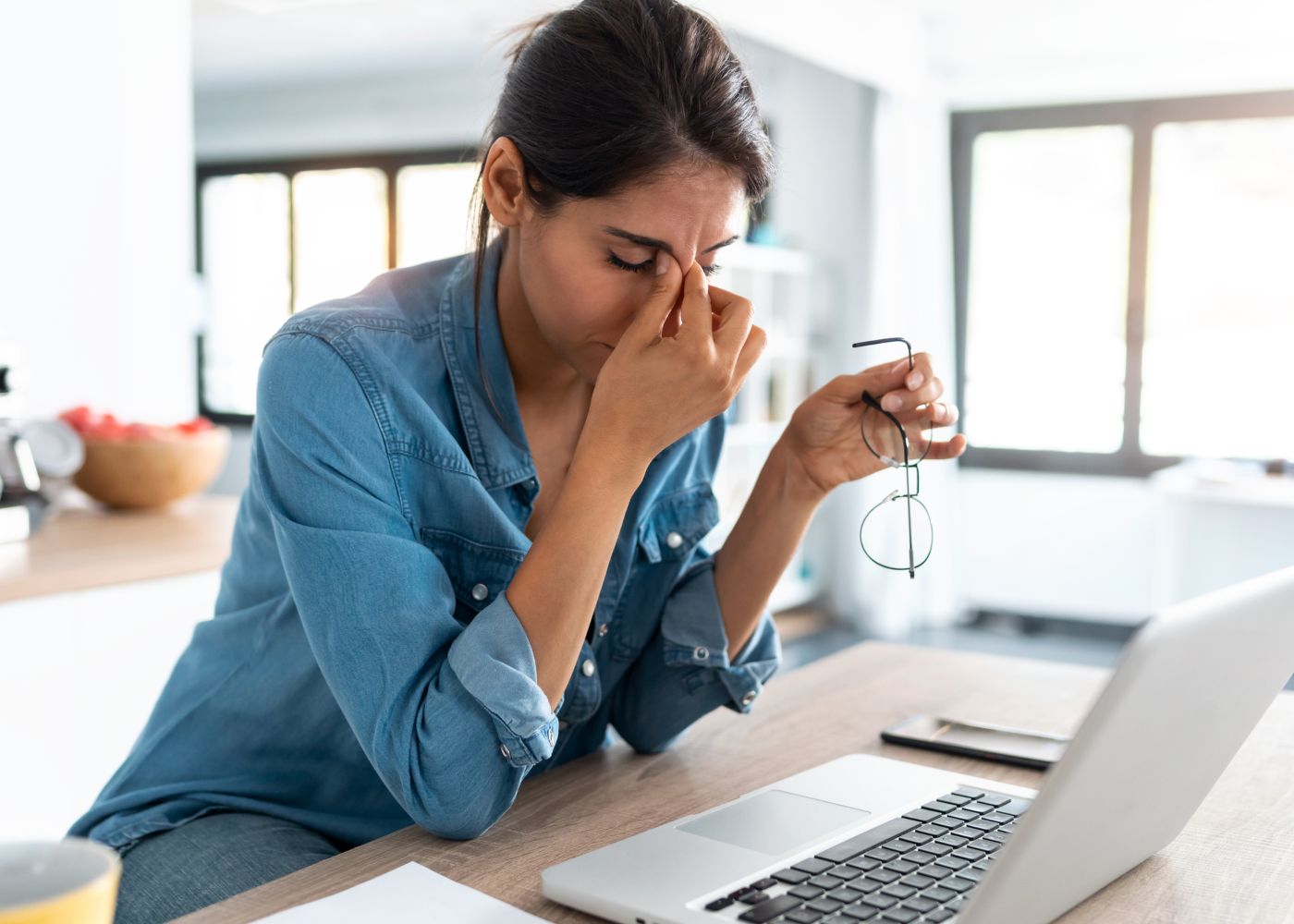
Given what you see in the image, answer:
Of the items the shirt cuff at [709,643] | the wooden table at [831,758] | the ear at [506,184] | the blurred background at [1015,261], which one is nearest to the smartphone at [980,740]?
the wooden table at [831,758]

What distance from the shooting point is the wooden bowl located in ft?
7.68

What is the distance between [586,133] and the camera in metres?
1.00

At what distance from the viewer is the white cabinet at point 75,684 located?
1791 millimetres

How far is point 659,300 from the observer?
1015 mm

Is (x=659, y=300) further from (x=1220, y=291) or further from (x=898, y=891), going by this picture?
(x=1220, y=291)

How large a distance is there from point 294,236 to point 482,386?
6.05 meters

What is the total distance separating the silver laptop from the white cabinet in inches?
50.9

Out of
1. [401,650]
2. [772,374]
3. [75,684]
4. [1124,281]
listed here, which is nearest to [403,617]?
[401,650]

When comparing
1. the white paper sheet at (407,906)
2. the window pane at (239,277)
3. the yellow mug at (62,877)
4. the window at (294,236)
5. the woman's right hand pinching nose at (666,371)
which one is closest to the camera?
the yellow mug at (62,877)

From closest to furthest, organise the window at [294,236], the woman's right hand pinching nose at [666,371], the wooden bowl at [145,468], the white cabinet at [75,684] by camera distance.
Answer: the woman's right hand pinching nose at [666,371] < the white cabinet at [75,684] < the wooden bowl at [145,468] < the window at [294,236]

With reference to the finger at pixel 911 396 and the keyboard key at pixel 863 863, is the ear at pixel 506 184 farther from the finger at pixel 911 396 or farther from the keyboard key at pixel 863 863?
the keyboard key at pixel 863 863

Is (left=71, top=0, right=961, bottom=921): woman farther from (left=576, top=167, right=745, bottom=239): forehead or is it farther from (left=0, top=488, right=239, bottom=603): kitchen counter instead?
(left=0, top=488, right=239, bottom=603): kitchen counter

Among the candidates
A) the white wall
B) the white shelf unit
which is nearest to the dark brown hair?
the white wall

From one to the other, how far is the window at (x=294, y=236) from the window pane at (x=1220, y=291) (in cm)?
325
